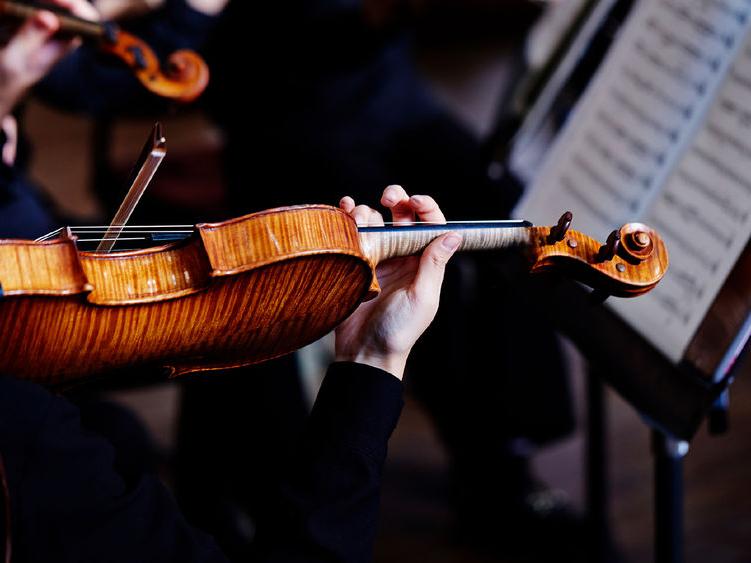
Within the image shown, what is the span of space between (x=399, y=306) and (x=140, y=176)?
0.86 ft

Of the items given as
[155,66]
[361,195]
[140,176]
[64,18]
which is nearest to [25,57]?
[64,18]

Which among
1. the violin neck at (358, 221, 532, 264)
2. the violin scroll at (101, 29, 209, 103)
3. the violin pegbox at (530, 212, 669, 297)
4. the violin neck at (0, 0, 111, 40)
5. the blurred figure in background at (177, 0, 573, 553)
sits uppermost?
the violin pegbox at (530, 212, 669, 297)

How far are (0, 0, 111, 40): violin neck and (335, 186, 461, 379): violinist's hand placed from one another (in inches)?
23.4

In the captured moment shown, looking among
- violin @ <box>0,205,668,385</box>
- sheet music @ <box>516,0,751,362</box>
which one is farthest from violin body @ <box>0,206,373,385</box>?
sheet music @ <box>516,0,751,362</box>

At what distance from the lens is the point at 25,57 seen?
3.64ft

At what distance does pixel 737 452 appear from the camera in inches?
68.7

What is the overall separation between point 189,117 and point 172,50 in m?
1.75

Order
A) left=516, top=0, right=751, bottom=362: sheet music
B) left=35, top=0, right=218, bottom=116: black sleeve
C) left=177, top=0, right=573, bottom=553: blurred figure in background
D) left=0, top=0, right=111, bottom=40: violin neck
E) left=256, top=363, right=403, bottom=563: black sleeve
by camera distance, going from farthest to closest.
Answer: left=177, top=0, right=573, bottom=553: blurred figure in background
left=35, top=0, right=218, bottom=116: black sleeve
left=0, top=0, right=111, bottom=40: violin neck
left=516, top=0, right=751, bottom=362: sheet music
left=256, top=363, right=403, bottom=563: black sleeve

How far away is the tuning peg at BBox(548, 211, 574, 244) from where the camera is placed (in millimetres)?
764

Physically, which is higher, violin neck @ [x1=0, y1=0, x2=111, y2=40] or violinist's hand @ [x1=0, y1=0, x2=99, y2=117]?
violin neck @ [x1=0, y1=0, x2=111, y2=40]

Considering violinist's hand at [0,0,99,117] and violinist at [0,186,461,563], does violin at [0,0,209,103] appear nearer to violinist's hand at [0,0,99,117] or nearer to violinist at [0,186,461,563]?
violinist's hand at [0,0,99,117]

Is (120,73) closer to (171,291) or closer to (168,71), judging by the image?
(168,71)

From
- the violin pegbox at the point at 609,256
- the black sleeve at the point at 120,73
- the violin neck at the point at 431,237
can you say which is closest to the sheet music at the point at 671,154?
the violin pegbox at the point at 609,256

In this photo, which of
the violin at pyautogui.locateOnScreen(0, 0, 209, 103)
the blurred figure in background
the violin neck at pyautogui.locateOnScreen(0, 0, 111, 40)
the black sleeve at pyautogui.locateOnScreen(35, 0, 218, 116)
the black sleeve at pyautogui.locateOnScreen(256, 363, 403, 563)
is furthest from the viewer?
the blurred figure in background
